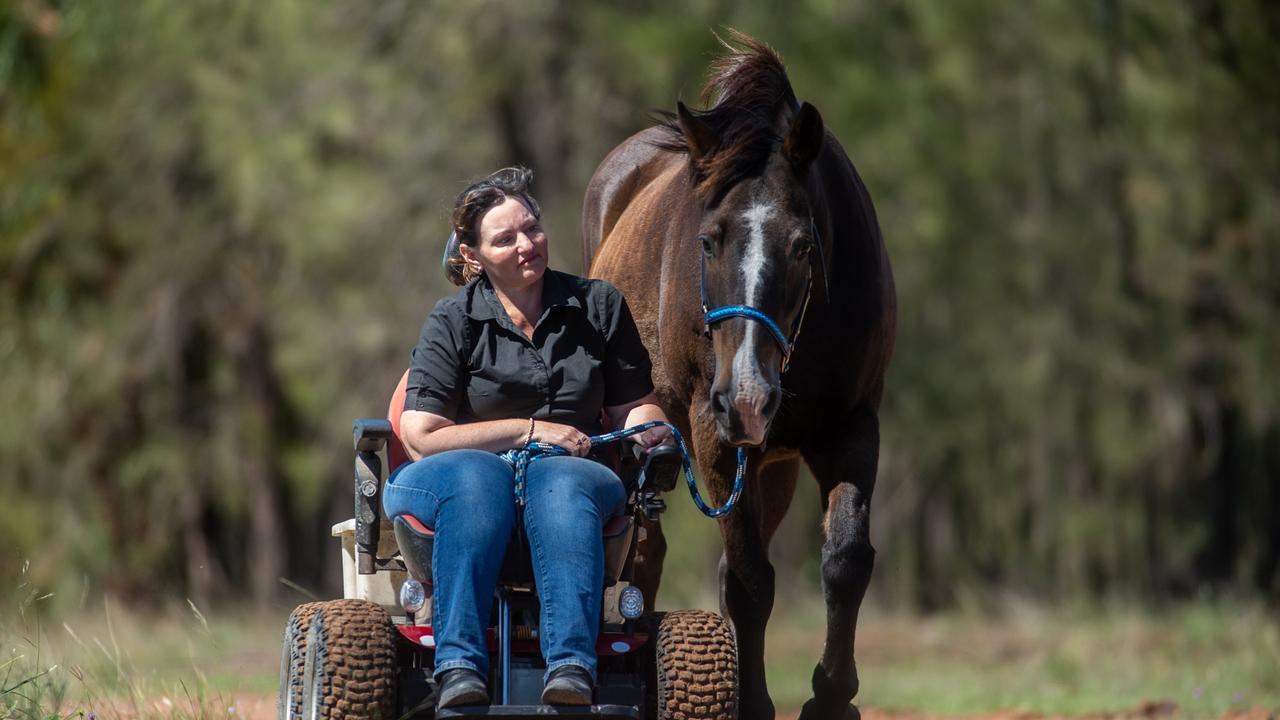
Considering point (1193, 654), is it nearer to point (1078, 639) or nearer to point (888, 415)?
point (1078, 639)

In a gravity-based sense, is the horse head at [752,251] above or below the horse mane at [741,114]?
below

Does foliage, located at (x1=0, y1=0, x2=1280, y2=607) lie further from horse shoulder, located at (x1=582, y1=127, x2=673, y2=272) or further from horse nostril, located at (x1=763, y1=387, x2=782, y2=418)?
horse nostril, located at (x1=763, y1=387, x2=782, y2=418)

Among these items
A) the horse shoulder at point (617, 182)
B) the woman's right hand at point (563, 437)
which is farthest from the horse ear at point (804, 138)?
the horse shoulder at point (617, 182)

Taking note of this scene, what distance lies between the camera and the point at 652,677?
4.19 meters

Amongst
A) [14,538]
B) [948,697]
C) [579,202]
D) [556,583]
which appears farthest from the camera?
[579,202]

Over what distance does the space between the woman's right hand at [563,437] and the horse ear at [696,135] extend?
1.16 meters

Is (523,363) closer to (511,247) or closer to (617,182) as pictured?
(511,247)

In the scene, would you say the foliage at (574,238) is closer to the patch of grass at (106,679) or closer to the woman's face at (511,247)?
the patch of grass at (106,679)

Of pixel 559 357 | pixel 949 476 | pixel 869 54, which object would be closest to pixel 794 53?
pixel 869 54

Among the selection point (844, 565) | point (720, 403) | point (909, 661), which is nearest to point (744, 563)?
point (844, 565)

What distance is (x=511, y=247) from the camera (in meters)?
4.38

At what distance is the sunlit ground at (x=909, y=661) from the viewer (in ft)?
18.1

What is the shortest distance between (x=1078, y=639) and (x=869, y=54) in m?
7.05

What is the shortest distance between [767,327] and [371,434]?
3.57 feet
